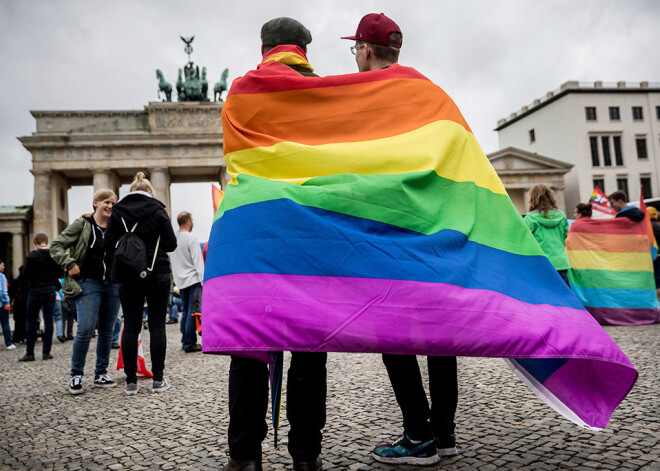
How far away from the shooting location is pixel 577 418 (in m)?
2.36

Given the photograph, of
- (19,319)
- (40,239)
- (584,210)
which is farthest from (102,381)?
(584,210)

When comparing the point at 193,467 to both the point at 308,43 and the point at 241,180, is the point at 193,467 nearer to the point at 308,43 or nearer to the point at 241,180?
the point at 241,180

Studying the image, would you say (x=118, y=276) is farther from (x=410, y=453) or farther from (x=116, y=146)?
(x=116, y=146)

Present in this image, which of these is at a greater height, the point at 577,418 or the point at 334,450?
the point at 577,418

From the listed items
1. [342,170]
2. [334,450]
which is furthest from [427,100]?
[334,450]

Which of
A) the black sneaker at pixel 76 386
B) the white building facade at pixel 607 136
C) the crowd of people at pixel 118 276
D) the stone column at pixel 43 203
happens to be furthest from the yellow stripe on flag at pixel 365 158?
the white building facade at pixel 607 136

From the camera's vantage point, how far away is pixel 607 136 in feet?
169

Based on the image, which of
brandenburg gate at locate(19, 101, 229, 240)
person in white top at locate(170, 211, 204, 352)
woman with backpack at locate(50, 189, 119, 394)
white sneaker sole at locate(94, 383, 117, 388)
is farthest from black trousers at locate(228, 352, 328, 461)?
brandenburg gate at locate(19, 101, 229, 240)

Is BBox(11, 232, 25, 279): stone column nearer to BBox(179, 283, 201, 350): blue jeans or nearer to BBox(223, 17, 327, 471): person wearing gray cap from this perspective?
BBox(179, 283, 201, 350): blue jeans

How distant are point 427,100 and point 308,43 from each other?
2.17 ft

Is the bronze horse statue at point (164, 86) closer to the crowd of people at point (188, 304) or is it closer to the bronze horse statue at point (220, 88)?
the bronze horse statue at point (220, 88)

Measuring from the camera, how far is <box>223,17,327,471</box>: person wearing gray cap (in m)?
2.35

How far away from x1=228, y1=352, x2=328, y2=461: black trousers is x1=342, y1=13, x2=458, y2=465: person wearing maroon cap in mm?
388

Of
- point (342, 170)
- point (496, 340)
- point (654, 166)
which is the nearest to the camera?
point (496, 340)
